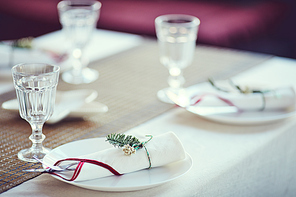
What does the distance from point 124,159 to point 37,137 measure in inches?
7.6

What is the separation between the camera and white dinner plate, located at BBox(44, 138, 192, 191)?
695mm

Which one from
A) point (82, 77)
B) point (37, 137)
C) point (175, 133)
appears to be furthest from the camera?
point (82, 77)

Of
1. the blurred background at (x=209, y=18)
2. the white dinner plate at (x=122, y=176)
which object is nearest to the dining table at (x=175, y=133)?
the white dinner plate at (x=122, y=176)

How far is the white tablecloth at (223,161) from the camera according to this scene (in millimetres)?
735

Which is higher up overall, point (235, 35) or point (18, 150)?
point (18, 150)

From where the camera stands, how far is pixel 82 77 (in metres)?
1.30

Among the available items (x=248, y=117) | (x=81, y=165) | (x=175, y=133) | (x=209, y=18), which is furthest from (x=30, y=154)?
(x=209, y=18)

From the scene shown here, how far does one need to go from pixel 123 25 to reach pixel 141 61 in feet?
4.47

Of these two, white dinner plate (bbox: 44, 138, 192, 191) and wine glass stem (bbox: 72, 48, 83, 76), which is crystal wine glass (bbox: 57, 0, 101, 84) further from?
white dinner plate (bbox: 44, 138, 192, 191)

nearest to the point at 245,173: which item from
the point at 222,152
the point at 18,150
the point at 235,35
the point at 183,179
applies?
the point at 222,152

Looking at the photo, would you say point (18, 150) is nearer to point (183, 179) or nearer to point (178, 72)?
point (183, 179)

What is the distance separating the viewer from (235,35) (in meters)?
2.73

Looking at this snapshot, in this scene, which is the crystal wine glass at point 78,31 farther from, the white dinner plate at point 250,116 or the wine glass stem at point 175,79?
the white dinner plate at point 250,116

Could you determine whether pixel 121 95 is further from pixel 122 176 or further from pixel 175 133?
pixel 122 176
